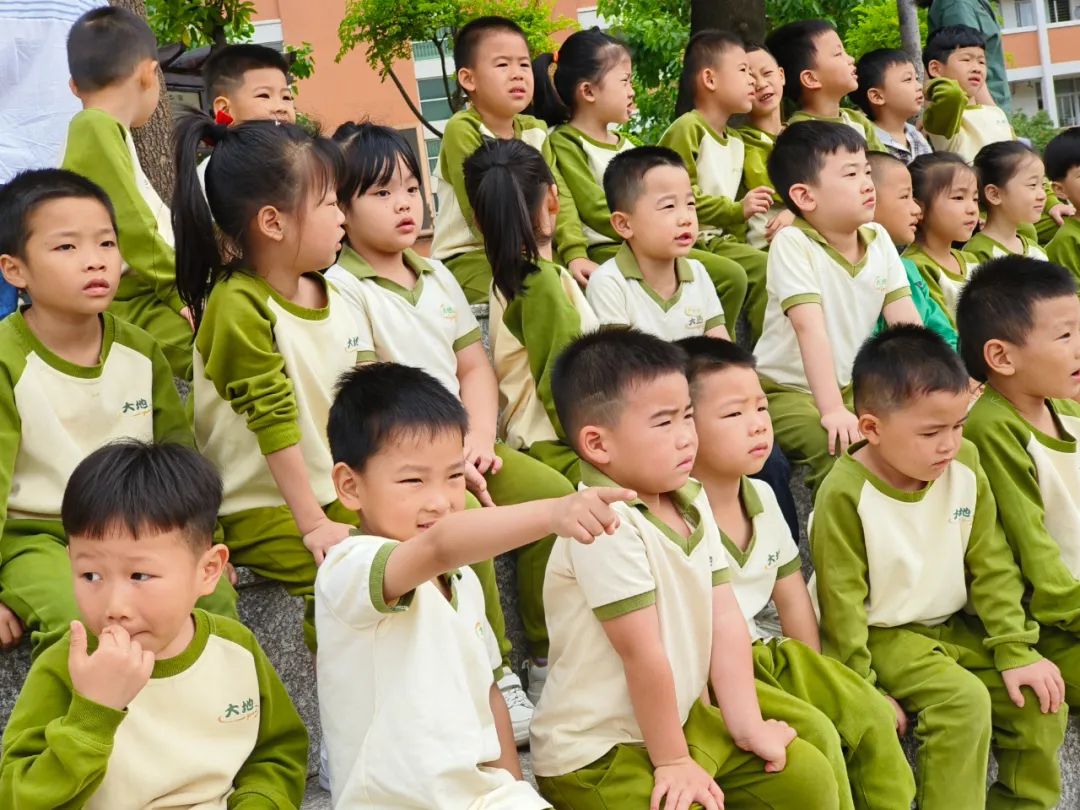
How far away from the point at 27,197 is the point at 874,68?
4.90 meters

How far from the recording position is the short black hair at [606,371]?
3082 millimetres

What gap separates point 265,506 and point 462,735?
3.97 feet

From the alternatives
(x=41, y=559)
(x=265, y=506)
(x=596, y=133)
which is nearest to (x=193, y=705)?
(x=41, y=559)

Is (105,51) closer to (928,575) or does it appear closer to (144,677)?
(144,677)

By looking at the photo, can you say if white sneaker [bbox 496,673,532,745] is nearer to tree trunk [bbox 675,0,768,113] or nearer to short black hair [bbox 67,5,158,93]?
short black hair [bbox 67,5,158,93]

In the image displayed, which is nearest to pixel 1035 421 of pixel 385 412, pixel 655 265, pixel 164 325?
pixel 655 265

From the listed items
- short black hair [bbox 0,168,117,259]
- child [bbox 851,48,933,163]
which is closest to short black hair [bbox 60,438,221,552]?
short black hair [bbox 0,168,117,259]

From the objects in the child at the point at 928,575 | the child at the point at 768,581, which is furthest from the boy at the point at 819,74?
the child at the point at 768,581

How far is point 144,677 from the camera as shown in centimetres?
241

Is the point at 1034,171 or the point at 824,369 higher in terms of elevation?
the point at 1034,171

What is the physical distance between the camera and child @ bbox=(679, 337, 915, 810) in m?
3.23

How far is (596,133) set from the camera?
6.00 m

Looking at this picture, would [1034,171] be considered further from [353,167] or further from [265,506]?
[265,506]

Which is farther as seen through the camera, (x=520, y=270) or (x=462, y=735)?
(x=520, y=270)
